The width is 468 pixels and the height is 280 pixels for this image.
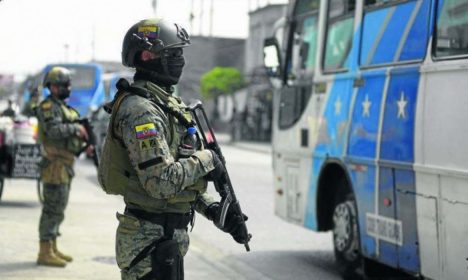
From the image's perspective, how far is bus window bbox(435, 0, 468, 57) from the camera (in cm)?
573

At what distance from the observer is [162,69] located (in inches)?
155

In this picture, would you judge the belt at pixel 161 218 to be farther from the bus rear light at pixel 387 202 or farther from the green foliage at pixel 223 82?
the green foliage at pixel 223 82

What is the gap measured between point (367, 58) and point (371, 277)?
6.64 feet

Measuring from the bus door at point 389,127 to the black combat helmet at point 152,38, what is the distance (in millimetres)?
2722

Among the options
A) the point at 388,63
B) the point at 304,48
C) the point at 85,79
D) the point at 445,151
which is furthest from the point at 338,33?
the point at 85,79

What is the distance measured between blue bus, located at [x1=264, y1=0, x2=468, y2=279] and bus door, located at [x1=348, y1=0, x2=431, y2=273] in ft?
0.03

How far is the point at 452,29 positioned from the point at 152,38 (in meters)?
2.80

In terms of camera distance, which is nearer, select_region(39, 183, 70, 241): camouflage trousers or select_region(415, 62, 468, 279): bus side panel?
select_region(415, 62, 468, 279): bus side panel

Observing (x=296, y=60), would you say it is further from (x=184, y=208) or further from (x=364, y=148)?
(x=184, y=208)

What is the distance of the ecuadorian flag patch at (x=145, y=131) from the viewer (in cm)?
Result: 365

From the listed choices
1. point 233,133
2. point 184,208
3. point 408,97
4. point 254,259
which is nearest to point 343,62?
point 408,97

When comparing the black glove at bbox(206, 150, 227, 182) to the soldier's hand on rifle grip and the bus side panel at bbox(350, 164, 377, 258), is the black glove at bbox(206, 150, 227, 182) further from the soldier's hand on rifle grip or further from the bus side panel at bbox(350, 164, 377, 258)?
the soldier's hand on rifle grip

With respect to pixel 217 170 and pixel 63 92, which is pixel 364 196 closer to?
pixel 63 92

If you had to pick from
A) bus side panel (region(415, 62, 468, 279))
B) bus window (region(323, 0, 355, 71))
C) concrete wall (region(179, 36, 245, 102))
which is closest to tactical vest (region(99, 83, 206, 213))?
bus side panel (region(415, 62, 468, 279))
